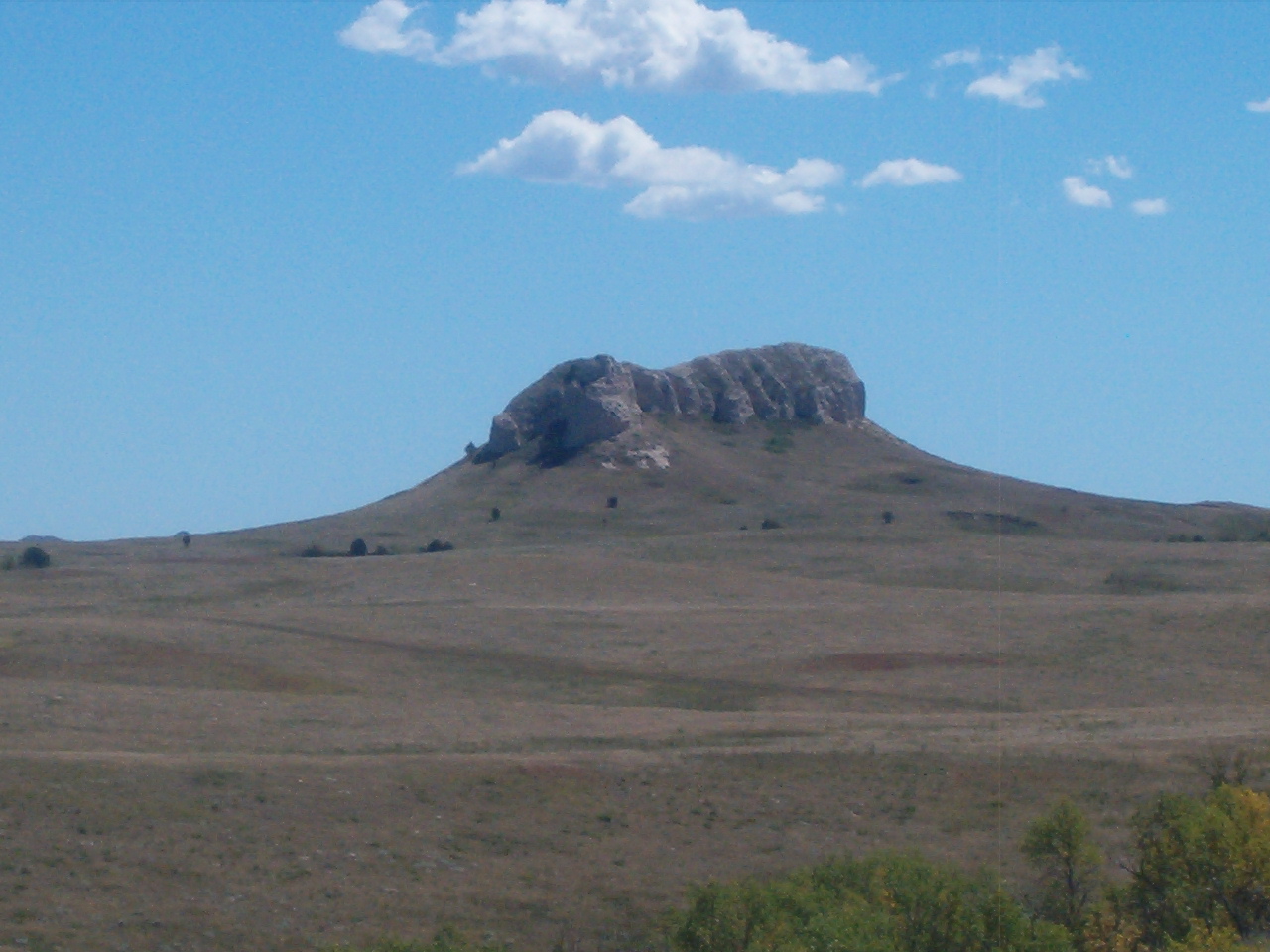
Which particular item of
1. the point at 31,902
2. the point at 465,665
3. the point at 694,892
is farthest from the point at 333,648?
the point at 694,892

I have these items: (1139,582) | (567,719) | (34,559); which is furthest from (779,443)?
(567,719)

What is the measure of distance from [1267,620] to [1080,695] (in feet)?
50.9

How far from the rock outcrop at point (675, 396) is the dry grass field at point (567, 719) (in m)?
36.0

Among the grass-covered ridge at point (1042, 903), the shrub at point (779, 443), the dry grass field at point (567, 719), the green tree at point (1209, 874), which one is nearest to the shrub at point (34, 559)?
the dry grass field at point (567, 719)

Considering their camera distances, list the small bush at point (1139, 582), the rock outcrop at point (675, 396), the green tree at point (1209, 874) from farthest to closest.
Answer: the rock outcrop at point (675, 396)
the small bush at point (1139, 582)
the green tree at point (1209, 874)

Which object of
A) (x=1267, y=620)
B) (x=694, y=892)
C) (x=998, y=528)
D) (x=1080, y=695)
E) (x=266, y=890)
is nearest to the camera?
(x=694, y=892)

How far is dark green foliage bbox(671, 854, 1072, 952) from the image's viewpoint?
16.4 metres

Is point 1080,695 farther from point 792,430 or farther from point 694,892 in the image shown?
point 792,430

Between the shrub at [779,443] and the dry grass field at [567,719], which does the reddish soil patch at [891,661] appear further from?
the shrub at [779,443]

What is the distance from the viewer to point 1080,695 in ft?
158

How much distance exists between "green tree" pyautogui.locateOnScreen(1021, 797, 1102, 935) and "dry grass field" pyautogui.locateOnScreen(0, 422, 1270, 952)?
12.6ft

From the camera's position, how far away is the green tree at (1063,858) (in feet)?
73.0

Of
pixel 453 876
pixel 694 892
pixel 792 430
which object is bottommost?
pixel 453 876

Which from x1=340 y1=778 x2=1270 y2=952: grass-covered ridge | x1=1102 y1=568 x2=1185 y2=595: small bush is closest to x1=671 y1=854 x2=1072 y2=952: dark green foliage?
x1=340 y1=778 x2=1270 y2=952: grass-covered ridge
